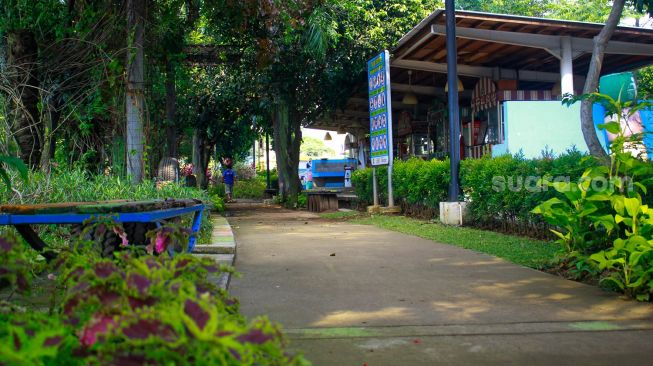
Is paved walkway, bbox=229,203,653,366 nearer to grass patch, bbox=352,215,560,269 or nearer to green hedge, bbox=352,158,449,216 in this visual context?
grass patch, bbox=352,215,560,269

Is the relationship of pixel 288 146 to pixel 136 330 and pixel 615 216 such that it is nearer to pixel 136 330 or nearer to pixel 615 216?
pixel 615 216

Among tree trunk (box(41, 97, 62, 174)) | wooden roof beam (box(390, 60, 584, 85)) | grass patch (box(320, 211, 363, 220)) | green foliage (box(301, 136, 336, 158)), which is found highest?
green foliage (box(301, 136, 336, 158))

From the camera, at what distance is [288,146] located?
2150 centimetres

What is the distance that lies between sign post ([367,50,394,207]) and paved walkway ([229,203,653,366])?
7.12 meters

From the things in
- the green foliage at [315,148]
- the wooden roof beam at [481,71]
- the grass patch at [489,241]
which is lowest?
the grass patch at [489,241]

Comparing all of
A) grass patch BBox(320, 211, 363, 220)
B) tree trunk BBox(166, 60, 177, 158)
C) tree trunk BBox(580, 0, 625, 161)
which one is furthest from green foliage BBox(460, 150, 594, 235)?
tree trunk BBox(166, 60, 177, 158)

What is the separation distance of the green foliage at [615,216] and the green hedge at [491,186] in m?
0.63

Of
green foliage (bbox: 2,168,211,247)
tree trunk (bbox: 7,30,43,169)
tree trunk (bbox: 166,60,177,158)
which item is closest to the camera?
green foliage (bbox: 2,168,211,247)

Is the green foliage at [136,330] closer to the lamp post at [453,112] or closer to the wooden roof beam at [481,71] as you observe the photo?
the lamp post at [453,112]

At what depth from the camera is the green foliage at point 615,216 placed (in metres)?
5.00

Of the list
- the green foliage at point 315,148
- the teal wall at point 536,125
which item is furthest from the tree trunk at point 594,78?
the green foliage at point 315,148

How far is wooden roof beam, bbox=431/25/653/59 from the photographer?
45.6ft

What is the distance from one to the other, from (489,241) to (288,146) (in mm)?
13110

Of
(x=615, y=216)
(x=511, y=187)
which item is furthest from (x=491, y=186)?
(x=615, y=216)
